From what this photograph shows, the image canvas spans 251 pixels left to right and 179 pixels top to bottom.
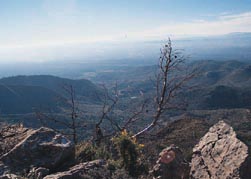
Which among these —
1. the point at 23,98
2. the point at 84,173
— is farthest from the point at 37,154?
the point at 23,98

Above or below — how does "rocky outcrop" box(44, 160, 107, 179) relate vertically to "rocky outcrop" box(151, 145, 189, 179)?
above

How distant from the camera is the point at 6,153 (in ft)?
24.4

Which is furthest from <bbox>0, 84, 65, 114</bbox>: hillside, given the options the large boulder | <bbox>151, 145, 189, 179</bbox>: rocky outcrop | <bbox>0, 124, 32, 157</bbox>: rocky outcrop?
<bbox>151, 145, 189, 179</bbox>: rocky outcrop

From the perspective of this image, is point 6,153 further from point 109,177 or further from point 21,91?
point 21,91

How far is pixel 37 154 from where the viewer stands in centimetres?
731

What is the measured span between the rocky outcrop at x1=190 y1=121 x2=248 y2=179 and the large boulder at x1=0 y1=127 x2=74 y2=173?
9.21ft

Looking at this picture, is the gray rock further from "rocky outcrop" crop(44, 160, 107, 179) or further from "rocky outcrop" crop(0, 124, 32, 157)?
"rocky outcrop" crop(0, 124, 32, 157)

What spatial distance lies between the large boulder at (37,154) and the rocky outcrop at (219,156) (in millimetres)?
2809

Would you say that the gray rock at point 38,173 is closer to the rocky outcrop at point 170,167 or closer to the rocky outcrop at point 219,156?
the rocky outcrop at point 170,167

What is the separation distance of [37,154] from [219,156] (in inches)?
151

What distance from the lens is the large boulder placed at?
23.2 feet

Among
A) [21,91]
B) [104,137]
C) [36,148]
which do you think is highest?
[36,148]

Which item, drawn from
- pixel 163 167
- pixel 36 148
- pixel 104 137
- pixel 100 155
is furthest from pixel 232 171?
pixel 104 137

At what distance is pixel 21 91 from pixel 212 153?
151 meters
